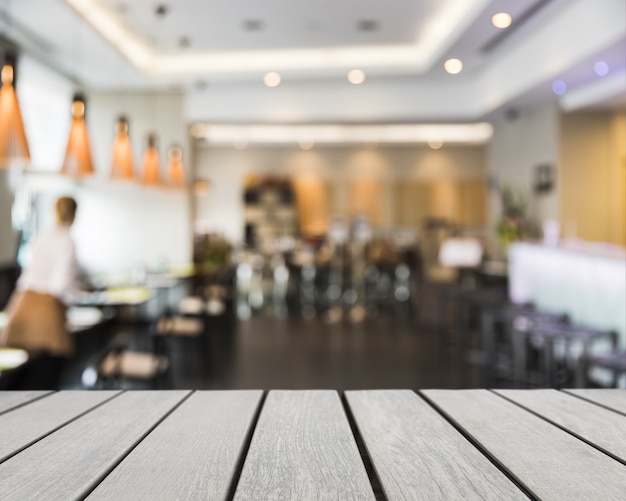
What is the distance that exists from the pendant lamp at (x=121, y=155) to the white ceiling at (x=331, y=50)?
1.02 metres

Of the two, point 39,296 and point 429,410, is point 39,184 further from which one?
point 429,410

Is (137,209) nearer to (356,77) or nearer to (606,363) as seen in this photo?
(356,77)

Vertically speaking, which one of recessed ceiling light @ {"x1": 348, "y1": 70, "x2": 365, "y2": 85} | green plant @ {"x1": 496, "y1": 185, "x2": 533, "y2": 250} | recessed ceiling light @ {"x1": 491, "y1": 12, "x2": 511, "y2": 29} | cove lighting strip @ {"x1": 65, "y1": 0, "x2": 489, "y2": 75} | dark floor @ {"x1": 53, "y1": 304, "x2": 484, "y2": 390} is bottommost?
dark floor @ {"x1": 53, "y1": 304, "x2": 484, "y2": 390}

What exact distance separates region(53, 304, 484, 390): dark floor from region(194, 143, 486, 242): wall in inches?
212

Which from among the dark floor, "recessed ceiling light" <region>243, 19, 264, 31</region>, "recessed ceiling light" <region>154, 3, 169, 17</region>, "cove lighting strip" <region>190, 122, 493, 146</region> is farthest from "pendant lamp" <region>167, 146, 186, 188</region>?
"cove lighting strip" <region>190, 122, 493, 146</region>

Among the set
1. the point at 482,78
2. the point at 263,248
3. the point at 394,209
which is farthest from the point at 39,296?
the point at 394,209

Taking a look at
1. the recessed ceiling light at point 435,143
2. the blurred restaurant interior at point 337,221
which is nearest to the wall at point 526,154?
the blurred restaurant interior at point 337,221

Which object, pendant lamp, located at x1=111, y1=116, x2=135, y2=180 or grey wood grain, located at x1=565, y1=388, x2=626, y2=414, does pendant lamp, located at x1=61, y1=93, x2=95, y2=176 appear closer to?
pendant lamp, located at x1=111, y1=116, x2=135, y2=180

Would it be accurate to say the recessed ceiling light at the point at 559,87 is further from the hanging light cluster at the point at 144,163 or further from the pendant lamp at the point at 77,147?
the pendant lamp at the point at 77,147

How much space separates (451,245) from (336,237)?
3.07 m

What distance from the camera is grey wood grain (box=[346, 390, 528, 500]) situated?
1.08 meters

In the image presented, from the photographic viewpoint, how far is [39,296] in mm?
4855

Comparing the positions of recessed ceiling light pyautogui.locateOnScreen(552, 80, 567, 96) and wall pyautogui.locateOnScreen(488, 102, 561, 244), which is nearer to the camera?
recessed ceiling light pyautogui.locateOnScreen(552, 80, 567, 96)

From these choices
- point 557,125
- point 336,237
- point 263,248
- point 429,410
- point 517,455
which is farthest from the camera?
point 263,248
